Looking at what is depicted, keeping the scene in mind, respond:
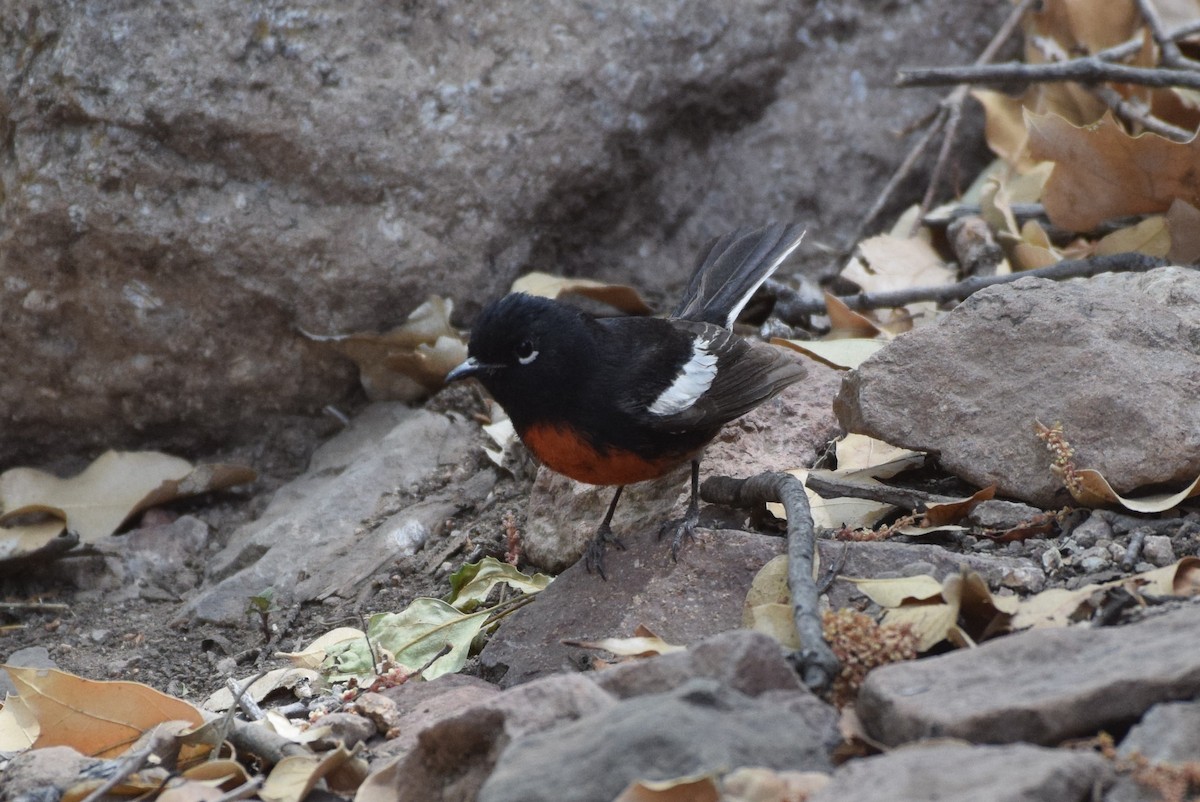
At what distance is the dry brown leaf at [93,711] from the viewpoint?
3303 millimetres

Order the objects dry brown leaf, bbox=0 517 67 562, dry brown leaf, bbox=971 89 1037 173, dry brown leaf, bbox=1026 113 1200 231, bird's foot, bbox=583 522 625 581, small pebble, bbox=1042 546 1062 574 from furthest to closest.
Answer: dry brown leaf, bbox=971 89 1037 173
dry brown leaf, bbox=0 517 67 562
dry brown leaf, bbox=1026 113 1200 231
bird's foot, bbox=583 522 625 581
small pebble, bbox=1042 546 1062 574

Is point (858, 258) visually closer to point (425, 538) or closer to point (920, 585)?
point (425, 538)

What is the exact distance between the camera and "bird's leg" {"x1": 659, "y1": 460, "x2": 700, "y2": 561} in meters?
3.88

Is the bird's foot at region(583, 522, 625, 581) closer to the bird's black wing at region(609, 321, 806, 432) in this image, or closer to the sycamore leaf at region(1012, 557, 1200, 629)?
the bird's black wing at region(609, 321, 806, 432)

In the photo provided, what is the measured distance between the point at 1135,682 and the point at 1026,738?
0.78ft

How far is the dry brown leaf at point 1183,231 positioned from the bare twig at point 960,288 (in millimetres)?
124

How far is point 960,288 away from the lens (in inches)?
203

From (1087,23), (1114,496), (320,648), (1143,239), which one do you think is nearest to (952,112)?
(1087,23)

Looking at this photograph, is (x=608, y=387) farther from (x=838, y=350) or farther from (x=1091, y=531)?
(x=1091, y=531)

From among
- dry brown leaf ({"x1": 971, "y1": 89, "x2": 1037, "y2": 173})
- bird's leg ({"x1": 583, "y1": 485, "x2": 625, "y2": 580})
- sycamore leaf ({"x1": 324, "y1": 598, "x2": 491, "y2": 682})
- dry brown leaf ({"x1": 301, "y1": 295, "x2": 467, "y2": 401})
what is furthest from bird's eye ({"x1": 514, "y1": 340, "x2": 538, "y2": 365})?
dry brown leaf ({"x1": 971, "y1": 89, "x2": 1037, "y2": 173})

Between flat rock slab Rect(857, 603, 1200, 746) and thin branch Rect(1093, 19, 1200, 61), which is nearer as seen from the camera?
flat rock slab Rect(857, 603, 1200, 746)

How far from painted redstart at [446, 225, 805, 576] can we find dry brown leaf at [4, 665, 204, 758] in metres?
1.36

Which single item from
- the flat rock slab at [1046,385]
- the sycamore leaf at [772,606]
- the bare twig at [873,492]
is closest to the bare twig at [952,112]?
the flat rock slab at [1046,385]

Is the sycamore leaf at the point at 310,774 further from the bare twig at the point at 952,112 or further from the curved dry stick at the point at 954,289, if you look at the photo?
the bare twig at the point at 952,112
